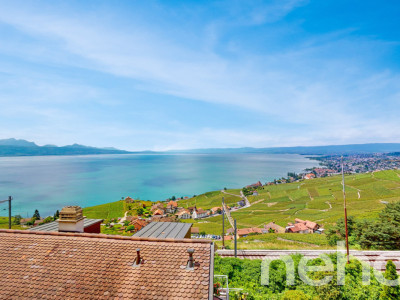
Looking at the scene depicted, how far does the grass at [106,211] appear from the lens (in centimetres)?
7143

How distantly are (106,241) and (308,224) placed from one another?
52.0 m

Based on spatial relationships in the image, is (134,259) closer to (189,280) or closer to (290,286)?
(189,280)

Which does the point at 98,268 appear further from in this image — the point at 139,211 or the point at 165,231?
the point at 139,211

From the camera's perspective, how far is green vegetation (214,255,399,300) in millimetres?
9336

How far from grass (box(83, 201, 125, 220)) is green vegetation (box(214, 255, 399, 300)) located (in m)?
68.6

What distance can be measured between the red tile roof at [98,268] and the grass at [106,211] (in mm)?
70416

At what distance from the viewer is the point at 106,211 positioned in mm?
76938

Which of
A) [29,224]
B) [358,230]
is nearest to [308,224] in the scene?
[358,230]

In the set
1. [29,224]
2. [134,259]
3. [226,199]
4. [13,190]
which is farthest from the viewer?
[13,190]

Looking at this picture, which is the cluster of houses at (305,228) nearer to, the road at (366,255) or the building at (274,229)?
the building at (274,229)

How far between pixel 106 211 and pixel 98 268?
80072 mm

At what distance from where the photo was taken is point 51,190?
392 ft

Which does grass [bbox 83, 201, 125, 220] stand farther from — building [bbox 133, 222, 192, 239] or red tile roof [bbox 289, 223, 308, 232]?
building [bbox 133, 222, 192, 239]

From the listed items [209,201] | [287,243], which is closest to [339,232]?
[287,243]
